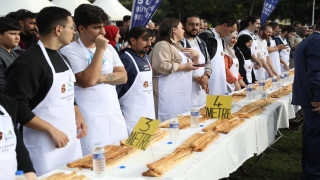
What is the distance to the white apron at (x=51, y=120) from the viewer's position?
2.74m

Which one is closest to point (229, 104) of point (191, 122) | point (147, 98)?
point (191, 122)

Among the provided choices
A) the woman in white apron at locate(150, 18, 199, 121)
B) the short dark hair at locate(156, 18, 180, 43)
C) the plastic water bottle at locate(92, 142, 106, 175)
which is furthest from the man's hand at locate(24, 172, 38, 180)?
the short dark hair at locate(156, 18, 180, 43)

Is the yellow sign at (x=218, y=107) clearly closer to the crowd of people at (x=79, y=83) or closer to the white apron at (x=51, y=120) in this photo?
the crowd of people at (x=79, y=83)

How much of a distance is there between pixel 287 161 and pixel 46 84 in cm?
370

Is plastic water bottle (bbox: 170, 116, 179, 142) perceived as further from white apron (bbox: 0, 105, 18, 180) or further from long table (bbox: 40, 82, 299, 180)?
white apron (bbox: 0, 105, 18, 180)

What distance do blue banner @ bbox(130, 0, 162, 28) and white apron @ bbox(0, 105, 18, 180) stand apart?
4.39 metres

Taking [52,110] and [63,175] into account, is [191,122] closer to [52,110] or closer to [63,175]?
[52,110]

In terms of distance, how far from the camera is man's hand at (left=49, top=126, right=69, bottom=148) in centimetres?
269

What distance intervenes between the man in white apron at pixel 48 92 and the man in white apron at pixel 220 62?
3.55 meters

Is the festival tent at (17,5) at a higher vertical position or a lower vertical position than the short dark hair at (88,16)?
higher

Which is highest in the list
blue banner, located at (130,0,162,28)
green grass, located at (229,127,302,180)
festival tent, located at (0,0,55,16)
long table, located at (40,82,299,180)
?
festival tent, located at (0,0,55,16)

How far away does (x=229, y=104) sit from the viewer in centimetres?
389

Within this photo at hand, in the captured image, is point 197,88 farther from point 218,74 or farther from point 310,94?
point 310,94

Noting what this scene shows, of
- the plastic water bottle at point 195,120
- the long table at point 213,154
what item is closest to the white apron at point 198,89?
the long table at point 213,154
